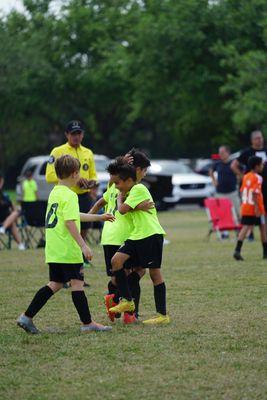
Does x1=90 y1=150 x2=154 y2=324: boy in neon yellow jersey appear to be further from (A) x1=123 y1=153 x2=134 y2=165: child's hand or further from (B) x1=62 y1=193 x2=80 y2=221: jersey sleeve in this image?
(B) x1=62 y1=193 x2=80 y2=221: jersey sleeve

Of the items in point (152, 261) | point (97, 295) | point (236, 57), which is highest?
point (236, 57)

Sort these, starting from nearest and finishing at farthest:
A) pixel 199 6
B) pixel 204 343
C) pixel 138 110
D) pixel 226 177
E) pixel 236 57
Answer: pixel 204 343, pixel 226 177, pixel 236 57, pixel 199 6, pixel 138 110

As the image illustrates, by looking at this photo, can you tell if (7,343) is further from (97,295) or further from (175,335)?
(97,295)

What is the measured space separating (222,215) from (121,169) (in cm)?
1109

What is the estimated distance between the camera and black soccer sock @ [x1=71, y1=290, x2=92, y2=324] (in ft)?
26.5

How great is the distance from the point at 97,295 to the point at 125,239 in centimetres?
194

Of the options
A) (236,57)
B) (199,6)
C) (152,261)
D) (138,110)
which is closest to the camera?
(152,261)

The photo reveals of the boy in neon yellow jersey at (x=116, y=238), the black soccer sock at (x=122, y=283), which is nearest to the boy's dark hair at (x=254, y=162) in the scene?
the boy in neon yellow jersey at (x=116, y=238)

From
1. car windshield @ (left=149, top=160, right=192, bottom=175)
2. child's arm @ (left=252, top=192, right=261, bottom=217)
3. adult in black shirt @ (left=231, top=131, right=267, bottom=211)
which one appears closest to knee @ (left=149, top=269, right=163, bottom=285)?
child's arm @ (left=252, top=192, right=261, bottom=217)

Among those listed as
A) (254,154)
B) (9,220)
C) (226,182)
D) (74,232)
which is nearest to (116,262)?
(74,232)

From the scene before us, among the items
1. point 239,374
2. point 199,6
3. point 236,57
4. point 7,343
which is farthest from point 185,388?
point 199,6

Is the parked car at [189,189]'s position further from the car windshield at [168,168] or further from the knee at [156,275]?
the knee at [156,275]

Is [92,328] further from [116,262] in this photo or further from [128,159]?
[128,159]

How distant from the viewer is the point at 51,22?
40969 millimetres
